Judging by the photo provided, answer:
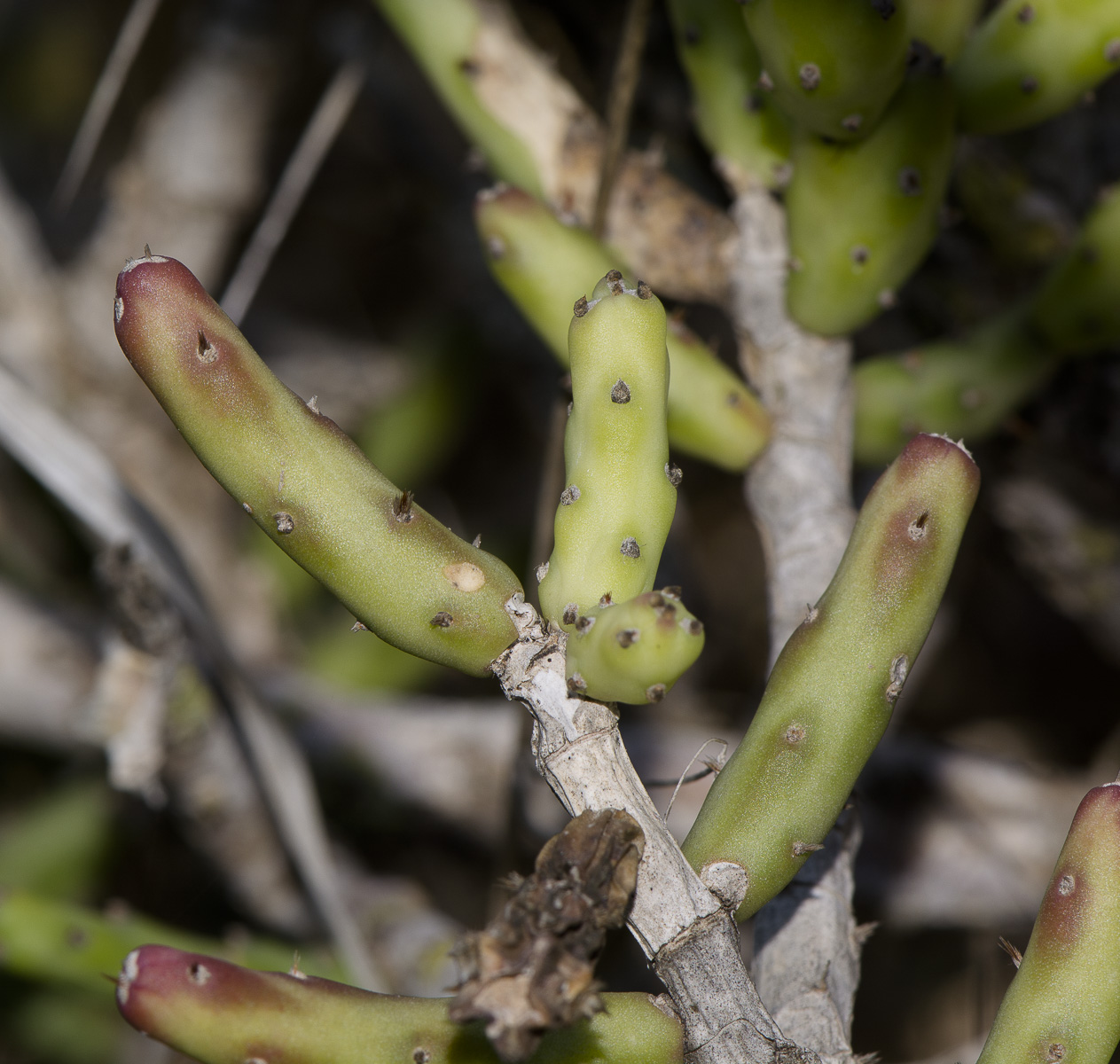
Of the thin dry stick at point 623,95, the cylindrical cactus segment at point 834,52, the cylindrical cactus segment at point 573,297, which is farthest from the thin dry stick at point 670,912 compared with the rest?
the thin dry stick at point 623,95

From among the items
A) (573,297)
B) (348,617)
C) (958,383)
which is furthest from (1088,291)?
(348,617)

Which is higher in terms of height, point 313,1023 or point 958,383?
point 958,383

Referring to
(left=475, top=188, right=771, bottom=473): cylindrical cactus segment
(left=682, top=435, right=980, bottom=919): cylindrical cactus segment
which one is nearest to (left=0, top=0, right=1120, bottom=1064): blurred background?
(left=475, top=188, right=771, bottom=473): cylindrical cactus segment

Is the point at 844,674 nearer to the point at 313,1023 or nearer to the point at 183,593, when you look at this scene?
the point at 313,1023

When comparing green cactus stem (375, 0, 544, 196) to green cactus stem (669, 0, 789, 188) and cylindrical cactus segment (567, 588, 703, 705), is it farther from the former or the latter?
cylindrical cactus segment (567, 588, 703, 705)

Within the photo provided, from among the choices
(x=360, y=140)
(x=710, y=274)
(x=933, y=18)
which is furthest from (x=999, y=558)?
(x=360, y=140)

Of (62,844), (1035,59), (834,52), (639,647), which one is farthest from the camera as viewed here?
(62,844)
